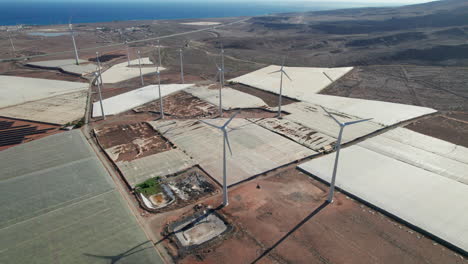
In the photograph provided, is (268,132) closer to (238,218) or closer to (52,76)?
(238,218)

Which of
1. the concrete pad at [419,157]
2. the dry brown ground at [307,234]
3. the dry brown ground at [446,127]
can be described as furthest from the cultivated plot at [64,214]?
the dry brown ground at [446,127]

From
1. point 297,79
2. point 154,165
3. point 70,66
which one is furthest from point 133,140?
point 70,66

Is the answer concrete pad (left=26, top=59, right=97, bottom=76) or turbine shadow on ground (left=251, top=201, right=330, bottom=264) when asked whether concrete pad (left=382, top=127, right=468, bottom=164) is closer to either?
turbine shadow on ground (left=251, top=201, right=330, bottom=264)

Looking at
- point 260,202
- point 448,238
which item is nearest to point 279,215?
point 260,202

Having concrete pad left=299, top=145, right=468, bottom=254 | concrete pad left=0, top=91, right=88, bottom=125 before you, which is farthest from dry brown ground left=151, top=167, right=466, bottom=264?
concrete pad left=0, top=91, right=88, bottom=125

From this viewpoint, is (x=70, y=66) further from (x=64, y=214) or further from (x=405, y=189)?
(x=405, y=189)

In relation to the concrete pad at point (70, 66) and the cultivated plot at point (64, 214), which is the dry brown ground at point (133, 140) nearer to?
the cultivated plot at point (64, 214)

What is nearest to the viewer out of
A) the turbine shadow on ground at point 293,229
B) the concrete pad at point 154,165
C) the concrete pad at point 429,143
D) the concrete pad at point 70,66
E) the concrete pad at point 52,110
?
the turbine shadow on ground at point 293,229
